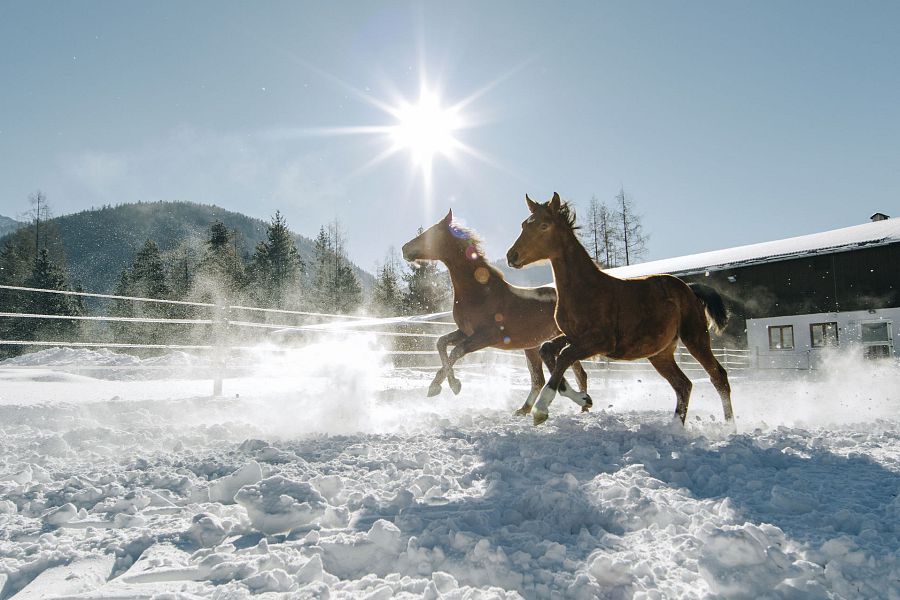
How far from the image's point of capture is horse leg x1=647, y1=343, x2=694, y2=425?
4.77 meters

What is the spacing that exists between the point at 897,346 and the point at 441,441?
74.7 ft

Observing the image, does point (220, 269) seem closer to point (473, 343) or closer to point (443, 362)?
point (443, 362)

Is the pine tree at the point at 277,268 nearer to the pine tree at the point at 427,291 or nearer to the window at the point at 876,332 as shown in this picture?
the pine tree at the point at 427,291

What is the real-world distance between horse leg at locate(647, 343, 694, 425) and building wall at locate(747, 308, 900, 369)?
19606mm

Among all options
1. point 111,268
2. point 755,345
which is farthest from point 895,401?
point 111,268

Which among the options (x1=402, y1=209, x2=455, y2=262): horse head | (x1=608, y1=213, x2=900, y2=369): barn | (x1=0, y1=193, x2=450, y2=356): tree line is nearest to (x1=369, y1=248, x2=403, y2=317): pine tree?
(x1=0, y1=193, x2=450, y2=356): tree line

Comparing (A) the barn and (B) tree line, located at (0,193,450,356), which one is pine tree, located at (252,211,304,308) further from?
(A) the barn

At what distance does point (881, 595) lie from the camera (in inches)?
56.2

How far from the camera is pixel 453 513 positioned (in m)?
2.14

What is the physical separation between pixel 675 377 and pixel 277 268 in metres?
41.1

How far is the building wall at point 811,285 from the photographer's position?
20.0m

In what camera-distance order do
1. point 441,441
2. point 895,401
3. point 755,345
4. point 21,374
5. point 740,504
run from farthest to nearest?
point 755,345 → point 895,401 → point 21,374 → point 441,441 → point 740,504

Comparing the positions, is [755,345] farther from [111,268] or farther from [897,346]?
[111,268]

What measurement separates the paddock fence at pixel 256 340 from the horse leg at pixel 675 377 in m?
0.60
